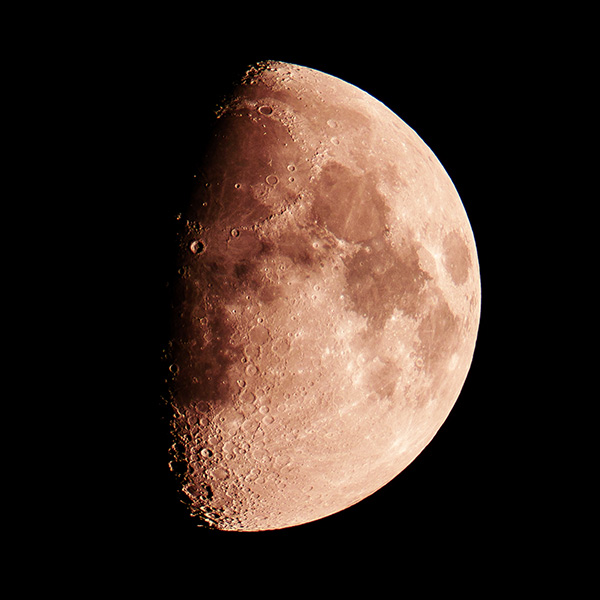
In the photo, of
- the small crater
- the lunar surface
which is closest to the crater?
the lunar surface

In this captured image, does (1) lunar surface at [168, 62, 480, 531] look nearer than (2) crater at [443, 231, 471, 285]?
Yes

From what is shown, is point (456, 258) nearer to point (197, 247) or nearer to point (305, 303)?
point (305, 303)

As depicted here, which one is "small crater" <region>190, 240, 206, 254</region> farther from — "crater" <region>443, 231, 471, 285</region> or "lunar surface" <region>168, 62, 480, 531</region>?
"crater" <region>443, 231, 471, 285</region>

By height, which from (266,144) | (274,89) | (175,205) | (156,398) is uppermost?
(274,89)

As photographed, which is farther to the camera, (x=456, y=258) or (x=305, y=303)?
(x=456, y=258)

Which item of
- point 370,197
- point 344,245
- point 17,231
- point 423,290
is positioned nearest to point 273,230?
point 344,245

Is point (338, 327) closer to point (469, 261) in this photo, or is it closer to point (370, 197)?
point (370, 197)


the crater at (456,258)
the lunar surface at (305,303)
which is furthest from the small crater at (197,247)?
the crater at (456,258)

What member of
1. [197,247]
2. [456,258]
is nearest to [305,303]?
[197,247]
